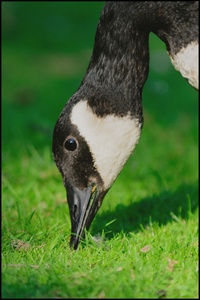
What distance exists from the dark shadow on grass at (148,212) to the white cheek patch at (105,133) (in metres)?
0.92

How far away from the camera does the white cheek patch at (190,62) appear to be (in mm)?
5590

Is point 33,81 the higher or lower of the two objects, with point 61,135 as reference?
lower

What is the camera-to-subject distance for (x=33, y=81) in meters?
14.7

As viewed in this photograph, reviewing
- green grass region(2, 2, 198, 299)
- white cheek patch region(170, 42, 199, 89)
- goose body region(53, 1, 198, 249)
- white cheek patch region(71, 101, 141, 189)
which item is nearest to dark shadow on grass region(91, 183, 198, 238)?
green grass region(2, 2, 198, 299)

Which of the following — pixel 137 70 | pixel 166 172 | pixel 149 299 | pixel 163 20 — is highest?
pixel 163 20

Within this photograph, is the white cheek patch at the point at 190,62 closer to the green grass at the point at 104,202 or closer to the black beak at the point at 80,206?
the black beak at the point at 80,206

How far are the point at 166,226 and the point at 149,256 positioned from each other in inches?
57.5

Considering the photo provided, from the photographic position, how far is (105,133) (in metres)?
5.93

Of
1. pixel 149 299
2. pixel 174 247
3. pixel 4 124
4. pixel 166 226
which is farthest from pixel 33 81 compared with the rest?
pixel 149 299

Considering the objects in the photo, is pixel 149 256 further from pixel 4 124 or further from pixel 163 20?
pixel 4 124

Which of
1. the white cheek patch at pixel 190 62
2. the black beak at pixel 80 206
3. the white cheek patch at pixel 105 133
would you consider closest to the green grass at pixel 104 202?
the black beak at pixel 80 206

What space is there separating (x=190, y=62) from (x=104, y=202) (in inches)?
106

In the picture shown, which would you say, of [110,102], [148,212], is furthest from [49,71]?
[110,102]

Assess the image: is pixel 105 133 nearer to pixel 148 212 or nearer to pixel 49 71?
pixel 148 212
